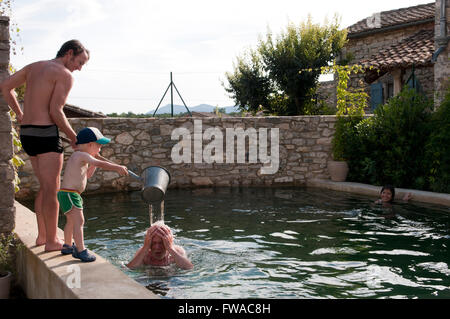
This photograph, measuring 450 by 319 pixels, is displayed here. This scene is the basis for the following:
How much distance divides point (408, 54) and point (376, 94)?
2.54 metres

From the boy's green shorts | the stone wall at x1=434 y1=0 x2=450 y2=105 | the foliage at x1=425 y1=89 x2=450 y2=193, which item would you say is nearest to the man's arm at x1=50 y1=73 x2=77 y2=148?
the boy's green shorts

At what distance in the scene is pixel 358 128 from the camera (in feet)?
41.8

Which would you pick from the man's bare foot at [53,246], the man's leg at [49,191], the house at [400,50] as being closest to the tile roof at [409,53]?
the house at [400,50]

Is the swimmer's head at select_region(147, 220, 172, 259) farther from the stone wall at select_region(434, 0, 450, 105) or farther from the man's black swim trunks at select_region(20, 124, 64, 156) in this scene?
the stone wall at select_region(434, 0, 450, 105)

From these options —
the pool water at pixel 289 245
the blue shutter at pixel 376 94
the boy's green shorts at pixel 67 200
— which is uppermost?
the blue shutter at pixel 376 94

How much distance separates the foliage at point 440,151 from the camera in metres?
10.5

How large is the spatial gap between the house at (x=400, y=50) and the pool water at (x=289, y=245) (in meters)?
5.73

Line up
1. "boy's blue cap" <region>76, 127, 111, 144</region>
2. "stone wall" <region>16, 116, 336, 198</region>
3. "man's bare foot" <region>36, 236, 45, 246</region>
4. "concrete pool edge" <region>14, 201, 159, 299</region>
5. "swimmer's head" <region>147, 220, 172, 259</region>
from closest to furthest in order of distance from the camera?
"concrete pool edge" <region>14, 201, 159, 299</region>
"boy's blue cap" <region>76, 127, 111, 144</region>
"man's bare foot" <region>36, 236, 45, 246</region>
"swimmer's head" <region>147, 220, 172, 259</region>
"stone wall" <region>16, 116, 336, 198</region>

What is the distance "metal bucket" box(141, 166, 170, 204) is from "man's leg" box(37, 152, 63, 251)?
753 millimetres

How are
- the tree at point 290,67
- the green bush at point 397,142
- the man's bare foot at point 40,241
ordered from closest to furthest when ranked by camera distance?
the man's bare foot at point 40,241 → the green bush at point 397,142 → the tree at point 290,67

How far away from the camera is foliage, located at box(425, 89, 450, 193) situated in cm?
1048

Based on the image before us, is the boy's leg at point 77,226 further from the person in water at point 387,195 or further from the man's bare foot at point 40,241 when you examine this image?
the person in water at point 387,195
